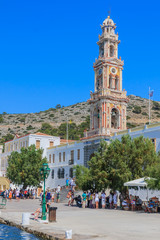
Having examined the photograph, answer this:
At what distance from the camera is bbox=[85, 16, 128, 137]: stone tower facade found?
40656 mm

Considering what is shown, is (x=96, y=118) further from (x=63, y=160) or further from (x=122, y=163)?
(x=122, y=163)

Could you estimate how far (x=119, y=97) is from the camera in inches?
1635

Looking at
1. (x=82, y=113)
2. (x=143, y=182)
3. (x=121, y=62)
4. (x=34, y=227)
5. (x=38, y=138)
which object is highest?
(x=82, y=113)

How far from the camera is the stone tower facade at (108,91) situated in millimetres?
40656

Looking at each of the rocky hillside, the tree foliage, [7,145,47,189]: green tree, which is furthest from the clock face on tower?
the rocky hillside

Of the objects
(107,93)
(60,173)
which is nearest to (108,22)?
(107,93)

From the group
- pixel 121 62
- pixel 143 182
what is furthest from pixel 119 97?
pixel 143 182

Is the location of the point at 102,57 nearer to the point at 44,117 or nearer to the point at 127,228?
the point at 127,228

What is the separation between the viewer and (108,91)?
4112cm

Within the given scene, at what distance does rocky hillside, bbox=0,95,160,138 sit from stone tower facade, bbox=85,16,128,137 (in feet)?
167

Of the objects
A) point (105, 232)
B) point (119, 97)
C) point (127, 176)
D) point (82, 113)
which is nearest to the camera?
point (105, 232)

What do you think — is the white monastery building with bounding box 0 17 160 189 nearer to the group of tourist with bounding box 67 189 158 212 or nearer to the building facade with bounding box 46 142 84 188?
the building facade with bounding box 46 142 84 188

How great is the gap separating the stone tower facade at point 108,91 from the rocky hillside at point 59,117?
50916 millimetres

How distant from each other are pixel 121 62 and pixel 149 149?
1913 cm
